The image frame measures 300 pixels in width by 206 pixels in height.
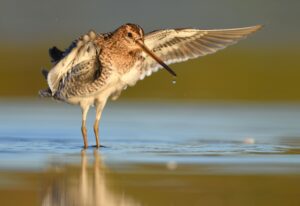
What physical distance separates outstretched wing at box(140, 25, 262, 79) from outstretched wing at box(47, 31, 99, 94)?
1456 mm

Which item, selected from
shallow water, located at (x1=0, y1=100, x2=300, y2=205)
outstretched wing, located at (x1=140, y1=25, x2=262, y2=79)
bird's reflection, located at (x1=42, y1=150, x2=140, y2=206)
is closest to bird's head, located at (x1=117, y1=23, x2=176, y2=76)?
outstretched wing, located at (x1=140, y1=25, x2=262, y2=79)

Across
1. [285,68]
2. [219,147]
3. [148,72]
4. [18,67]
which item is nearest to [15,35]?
[18,67]

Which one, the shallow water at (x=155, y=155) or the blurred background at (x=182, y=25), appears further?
the blurred background at (x=182, y=25)

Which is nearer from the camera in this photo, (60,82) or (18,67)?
(60,82)

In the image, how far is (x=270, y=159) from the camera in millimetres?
11492

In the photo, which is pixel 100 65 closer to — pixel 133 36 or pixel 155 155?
pixel 133 36

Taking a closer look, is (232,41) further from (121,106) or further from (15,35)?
(15,35)

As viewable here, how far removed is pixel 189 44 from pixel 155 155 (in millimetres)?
2770

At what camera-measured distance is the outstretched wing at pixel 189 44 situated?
45.8 feet

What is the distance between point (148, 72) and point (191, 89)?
214 inches

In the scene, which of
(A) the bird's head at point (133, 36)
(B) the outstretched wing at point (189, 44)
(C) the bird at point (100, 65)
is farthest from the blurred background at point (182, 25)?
(A) the bird's head at point (133, 36)

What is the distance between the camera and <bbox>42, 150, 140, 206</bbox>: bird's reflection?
9070mm

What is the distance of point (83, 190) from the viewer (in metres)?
9.55

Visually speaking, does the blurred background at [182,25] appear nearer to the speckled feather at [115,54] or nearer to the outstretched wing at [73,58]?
the speckled feather at [115,54]
